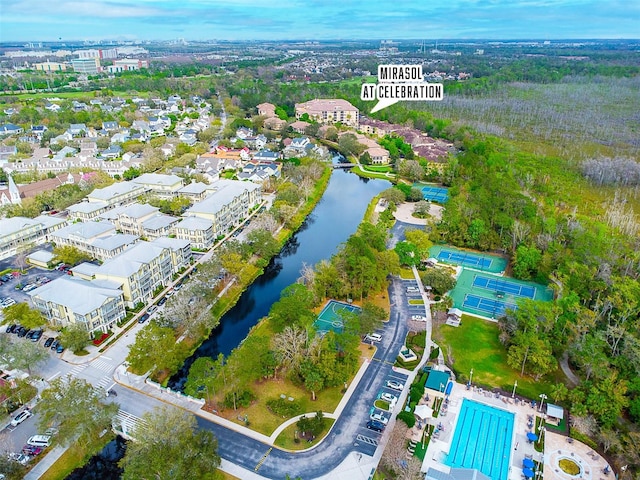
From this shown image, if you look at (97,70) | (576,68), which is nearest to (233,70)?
(97,70)

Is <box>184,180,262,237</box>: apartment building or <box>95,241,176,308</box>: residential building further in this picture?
<box>184,180,262,237</box>: apartment building

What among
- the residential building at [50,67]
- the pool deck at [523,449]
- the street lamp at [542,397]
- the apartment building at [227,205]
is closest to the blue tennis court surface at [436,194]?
the apartment building at [227,205]

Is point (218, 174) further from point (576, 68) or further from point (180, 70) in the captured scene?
point (576, 68)

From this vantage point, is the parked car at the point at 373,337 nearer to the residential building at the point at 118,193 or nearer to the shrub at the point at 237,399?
the shrub at the point at 237,399

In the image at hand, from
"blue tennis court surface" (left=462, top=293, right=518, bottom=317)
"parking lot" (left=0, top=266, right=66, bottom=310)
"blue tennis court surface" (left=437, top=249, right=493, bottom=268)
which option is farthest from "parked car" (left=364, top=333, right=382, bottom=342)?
"parking lot" (left=0, top=266, right=66, bottom=310)

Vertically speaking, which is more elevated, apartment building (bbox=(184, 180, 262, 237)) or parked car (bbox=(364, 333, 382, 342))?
apartment building (bbox=(184, 180, 262, 237))

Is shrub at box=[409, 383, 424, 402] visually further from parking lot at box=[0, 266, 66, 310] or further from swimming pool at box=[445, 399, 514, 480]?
parking lot at box=[0, 266, 66, 310]
